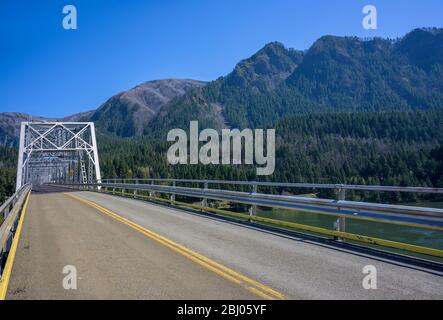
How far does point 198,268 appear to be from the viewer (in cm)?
762

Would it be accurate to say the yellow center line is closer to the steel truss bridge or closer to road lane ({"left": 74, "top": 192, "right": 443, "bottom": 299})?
the steel truss bridge

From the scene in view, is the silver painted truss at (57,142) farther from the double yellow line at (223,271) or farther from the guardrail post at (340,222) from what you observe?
the guardrail post at (340,222)

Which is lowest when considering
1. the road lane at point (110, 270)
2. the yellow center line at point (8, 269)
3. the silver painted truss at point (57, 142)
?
the yellow center line at point (8, 269)

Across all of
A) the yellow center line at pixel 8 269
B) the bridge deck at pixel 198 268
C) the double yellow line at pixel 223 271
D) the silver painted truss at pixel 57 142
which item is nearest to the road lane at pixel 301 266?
the bridge deck at pixel 198 268

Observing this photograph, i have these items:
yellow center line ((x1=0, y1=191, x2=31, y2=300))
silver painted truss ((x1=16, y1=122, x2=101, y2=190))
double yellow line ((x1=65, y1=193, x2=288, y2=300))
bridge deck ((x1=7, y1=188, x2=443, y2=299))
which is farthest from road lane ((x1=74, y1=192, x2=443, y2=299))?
silver painted truss ((x1=16, y1=122, x2=101, y2=190))

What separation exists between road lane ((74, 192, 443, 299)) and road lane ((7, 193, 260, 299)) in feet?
2.58

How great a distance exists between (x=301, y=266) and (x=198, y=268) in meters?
1.96

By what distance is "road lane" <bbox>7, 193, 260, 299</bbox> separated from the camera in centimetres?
618

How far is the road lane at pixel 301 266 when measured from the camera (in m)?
6.17

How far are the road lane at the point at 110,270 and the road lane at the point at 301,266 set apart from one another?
79 cm

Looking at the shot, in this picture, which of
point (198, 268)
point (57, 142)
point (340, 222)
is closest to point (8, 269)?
point (198, 268)
